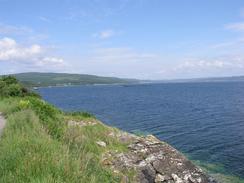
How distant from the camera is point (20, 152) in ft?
29.0

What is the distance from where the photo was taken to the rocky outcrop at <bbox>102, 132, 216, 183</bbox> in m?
18.6

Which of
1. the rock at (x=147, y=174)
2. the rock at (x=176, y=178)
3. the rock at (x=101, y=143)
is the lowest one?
the rock at (x=176, y=178)

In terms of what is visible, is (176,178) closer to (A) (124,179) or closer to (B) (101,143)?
(A) (124,179)

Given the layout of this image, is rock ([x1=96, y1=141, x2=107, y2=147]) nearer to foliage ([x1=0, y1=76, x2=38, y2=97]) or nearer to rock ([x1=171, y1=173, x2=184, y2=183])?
rock ([x1=171, y1=173, x2=184, y2=183])

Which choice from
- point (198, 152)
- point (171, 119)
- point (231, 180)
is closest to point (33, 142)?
point (231, 180)

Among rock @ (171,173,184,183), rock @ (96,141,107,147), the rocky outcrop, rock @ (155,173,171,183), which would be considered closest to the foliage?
rock @ (96,141,107,147)

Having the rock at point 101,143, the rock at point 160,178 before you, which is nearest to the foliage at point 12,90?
the rock at point 101,143

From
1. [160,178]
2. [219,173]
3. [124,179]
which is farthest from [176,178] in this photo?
[219,173]

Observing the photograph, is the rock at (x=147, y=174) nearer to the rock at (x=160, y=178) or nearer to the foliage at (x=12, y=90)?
the rock at (x=160, y=178)

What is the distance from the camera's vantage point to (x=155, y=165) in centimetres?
1981

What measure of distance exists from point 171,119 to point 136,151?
37863mm

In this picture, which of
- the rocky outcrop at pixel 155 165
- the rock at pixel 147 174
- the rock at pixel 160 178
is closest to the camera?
the rock at pixel 147 174

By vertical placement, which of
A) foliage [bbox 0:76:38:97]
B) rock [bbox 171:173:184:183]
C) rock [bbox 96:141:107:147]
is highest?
foliage [bbox 0:76:38:97]

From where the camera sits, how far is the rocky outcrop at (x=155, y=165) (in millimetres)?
18609
